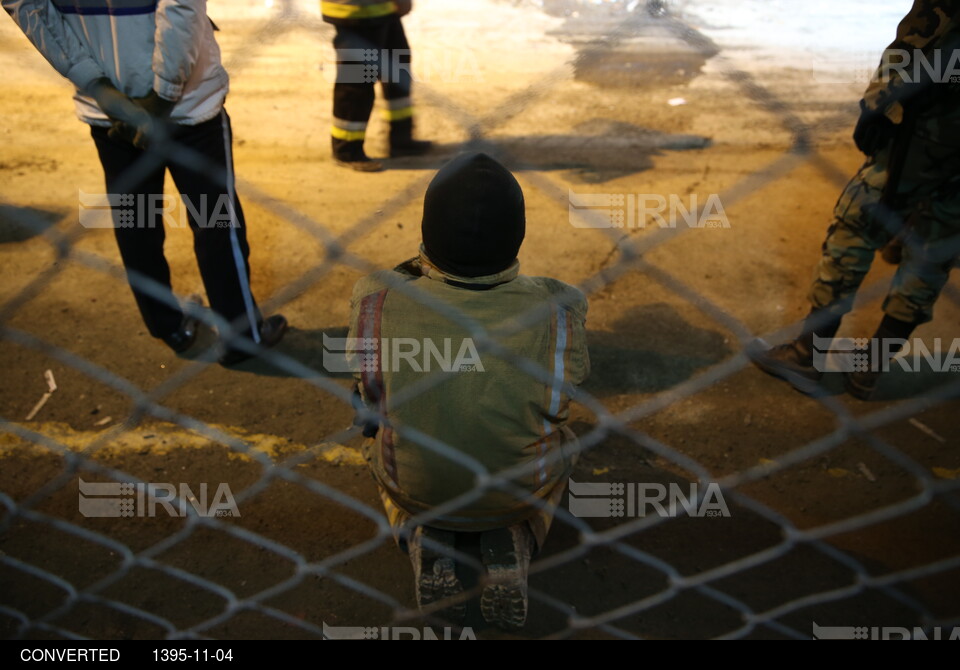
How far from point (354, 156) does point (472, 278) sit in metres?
3.02

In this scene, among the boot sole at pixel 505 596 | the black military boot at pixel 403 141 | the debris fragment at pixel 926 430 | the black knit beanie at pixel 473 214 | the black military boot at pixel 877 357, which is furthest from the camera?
the black military boot at pixel 403 141

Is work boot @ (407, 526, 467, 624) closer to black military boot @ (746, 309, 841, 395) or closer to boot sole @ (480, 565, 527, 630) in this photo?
boot sole @ (480, 565, 527, 630)

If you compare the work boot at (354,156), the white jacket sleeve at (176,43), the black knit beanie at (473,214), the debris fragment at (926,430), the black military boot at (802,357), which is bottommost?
the debris fragment at (926,430)

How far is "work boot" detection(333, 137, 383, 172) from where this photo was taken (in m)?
4.35

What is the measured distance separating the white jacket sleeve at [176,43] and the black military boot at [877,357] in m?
2.60

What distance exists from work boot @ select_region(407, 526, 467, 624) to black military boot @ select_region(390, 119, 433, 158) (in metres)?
3.25

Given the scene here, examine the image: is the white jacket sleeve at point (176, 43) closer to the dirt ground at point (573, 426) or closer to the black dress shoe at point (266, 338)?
the dirt ground at point (573, 426)

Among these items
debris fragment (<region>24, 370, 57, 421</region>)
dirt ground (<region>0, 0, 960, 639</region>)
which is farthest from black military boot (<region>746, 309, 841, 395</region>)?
debris fragment (<region>24, 370, 57, 421</region>)

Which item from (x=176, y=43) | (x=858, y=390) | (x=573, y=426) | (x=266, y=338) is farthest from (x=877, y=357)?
(x=176, y=43)

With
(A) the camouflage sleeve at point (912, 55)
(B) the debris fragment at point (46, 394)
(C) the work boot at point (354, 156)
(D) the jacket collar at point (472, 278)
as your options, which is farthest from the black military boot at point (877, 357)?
(B) the debris fragment at point (46, 394)

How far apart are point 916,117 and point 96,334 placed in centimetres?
318

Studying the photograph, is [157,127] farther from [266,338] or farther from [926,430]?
[926,430]

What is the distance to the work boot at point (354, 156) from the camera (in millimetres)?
4352

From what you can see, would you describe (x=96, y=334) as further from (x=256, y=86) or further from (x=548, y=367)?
(x=256, y=86)
